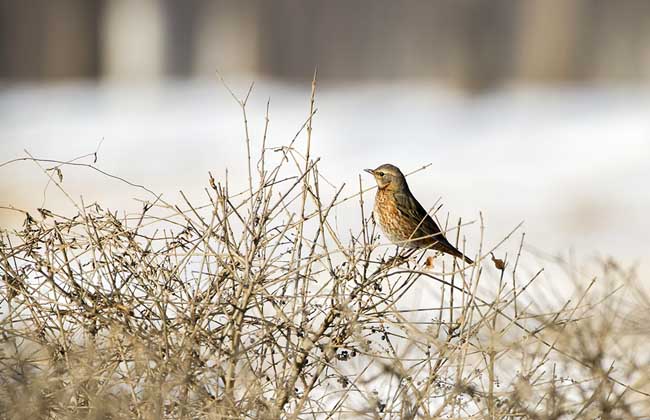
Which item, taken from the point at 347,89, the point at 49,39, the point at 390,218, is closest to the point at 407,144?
the point at 347,89

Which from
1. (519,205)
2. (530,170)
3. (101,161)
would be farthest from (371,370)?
(101,161)

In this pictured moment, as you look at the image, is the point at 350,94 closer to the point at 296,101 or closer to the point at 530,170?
the point at 296,101

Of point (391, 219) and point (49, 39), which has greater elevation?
point (49, 39)

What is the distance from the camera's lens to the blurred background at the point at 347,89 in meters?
14.3

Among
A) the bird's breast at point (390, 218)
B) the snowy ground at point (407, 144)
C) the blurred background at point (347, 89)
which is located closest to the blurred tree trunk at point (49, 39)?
the blurred background at point (347, 89)

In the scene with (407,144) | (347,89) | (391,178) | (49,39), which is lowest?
(407,144)

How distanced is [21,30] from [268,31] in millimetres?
4376

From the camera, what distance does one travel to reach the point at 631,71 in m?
18.3

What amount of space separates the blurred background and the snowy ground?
5 cm

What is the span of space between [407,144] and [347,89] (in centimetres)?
380

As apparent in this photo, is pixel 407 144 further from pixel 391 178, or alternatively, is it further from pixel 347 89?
pixel 391 178

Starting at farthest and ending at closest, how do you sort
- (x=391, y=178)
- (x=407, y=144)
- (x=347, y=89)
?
(x=347, y=89)
(x=407, y=144)
(x=391, y=178)

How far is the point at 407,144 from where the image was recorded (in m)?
15.4

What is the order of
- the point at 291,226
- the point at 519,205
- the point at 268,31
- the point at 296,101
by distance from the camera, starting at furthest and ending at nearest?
1. the point at 268,31
2. the point at 296,101
3. the point at 519,205
4. the point at 291,226
